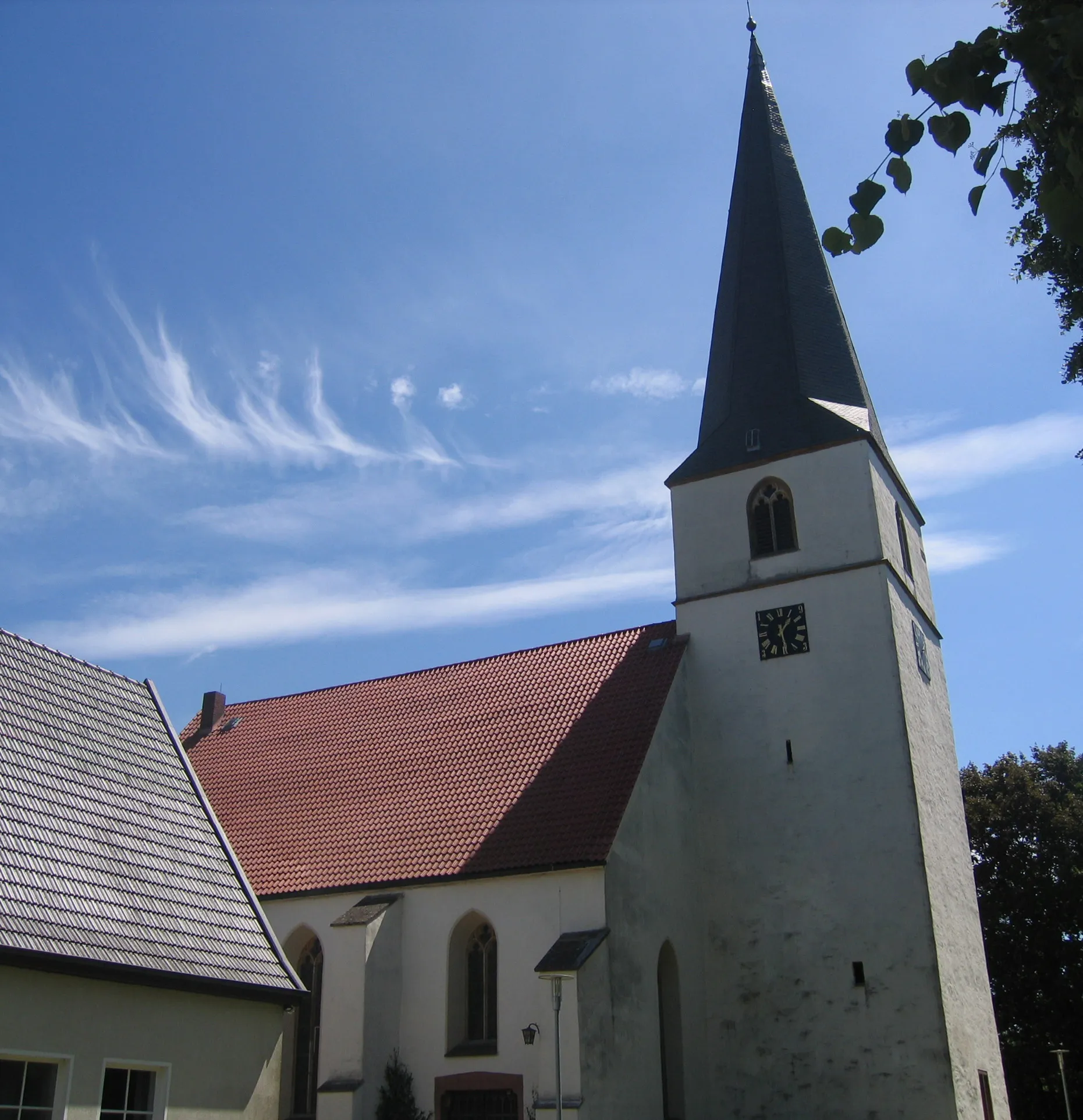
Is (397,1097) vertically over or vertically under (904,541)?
under

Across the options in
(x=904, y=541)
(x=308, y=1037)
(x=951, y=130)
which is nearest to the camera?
(x=951, y=130)

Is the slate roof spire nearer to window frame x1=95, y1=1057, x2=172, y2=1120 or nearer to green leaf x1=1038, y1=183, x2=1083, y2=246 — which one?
window frame x1=95, y1=1057, x2=172, y2=1120

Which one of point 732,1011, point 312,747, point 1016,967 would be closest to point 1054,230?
point 732,1011

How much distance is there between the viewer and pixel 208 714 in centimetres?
2569

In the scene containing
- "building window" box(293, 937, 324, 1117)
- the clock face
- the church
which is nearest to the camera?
the church

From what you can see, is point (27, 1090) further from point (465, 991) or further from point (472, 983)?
point (472, 983)

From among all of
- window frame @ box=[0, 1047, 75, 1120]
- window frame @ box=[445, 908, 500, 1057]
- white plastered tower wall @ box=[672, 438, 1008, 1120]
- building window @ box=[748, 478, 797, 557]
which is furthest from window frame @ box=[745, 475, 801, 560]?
window frame @ box=[0, 1047, 75, 1120]

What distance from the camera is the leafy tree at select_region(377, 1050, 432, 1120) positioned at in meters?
16.2

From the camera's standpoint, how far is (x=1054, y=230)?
134 inches

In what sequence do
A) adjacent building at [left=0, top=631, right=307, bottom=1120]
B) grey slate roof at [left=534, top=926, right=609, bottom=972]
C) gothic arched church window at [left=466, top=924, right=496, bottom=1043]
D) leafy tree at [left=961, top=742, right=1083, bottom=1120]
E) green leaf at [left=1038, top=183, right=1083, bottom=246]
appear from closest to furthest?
green leaf at [left=1038, top=183, right=1083, bottom=246], adjacent building at [left=0, top=631, right=307, bottom=1120], grey slate roof at [left=534, top=926, right=609, bottom=972], gothic arched church window at [left=466, top=924, right=496, bottom=1043], leafy tree at [left=961, top=742, right=1083, bottom=1120]

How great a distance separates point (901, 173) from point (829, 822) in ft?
52.2

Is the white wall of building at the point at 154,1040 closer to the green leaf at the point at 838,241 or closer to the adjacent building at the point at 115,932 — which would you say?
the adjacent building at the point at 115,932

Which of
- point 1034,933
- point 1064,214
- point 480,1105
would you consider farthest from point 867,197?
point 1034,933

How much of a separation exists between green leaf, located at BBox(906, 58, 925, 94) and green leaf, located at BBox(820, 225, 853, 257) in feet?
1.68
